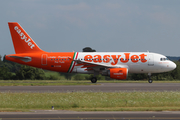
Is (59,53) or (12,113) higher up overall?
(59,53)

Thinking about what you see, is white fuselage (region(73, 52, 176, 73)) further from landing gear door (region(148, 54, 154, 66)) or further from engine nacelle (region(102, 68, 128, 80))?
engine nacelle (region(102, 68, 128, 80))

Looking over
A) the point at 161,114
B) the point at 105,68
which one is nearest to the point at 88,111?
the point at 161,114

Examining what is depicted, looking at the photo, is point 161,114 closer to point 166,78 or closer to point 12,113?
point 12,113

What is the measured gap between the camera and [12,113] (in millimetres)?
14961

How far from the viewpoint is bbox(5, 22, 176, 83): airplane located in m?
38.8

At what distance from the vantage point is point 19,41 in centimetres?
4084

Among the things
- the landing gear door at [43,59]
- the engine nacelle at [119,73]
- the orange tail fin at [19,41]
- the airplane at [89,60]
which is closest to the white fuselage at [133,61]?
the airplane at [89,60]

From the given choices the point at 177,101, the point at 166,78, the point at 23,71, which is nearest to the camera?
the point at 177,101

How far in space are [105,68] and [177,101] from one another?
20.4 meters

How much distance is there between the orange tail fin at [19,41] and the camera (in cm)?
4088
